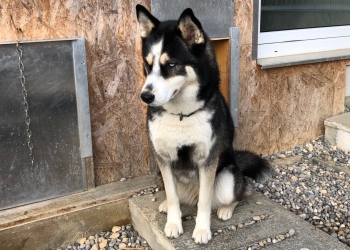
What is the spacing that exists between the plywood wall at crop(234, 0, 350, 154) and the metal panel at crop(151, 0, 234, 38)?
0.13 m

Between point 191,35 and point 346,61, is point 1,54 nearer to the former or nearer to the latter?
point 191,35

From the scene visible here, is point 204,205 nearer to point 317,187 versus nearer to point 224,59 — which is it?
point 317,187

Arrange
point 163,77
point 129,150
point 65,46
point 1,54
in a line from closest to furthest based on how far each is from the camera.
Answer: point 163,77
point 1,54
point 65,46
point 129,150

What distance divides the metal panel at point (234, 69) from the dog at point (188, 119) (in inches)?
32.7

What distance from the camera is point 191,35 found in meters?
2.29

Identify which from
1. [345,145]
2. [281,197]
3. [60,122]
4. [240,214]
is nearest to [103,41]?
[60,122]

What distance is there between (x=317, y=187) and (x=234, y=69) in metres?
1.23

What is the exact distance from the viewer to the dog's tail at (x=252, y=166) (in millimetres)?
3274

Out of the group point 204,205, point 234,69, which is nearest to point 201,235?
point 204,205

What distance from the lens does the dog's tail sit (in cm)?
327

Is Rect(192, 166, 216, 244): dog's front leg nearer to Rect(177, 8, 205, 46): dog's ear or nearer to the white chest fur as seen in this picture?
the white chest fur

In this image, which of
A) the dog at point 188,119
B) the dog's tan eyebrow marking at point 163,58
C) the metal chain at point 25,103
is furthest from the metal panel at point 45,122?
the dog's tan eyebrow marking at point 163,58

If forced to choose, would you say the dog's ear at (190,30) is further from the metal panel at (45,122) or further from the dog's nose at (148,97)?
the metal panel at (45,122)

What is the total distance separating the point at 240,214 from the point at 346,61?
2.29 m
